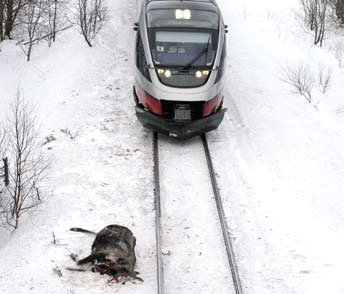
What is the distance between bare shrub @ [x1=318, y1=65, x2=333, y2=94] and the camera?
680 inches

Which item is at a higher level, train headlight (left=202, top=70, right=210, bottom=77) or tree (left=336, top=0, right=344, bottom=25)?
train headlight (left=202, top=70, right=210, bottom=77)

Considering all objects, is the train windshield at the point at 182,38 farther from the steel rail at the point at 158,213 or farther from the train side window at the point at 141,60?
the steel rail at the point at 158,213

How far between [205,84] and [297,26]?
10.5 metres

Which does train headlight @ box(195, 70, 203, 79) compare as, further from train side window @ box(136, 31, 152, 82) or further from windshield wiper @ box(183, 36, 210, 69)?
train side window @ box(136, 31, 152, 82)

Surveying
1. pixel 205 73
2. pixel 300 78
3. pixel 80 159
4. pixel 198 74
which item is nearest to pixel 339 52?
pixel 300 78

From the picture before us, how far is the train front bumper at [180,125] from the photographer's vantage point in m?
13.5

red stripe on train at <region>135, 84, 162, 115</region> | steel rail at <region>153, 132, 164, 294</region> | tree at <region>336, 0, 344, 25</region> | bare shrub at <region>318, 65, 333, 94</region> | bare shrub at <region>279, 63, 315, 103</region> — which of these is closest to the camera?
steel rail at <region>153, 132, 164, 294</region>

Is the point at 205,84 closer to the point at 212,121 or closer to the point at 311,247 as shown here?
the point at 212,121

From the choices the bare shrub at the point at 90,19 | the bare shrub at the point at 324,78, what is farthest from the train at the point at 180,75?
the bare shrub at the point at 90,19

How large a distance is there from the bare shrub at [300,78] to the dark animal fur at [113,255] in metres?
8.20

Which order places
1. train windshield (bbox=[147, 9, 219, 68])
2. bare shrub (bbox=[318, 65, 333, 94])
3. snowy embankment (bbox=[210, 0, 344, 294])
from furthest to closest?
1. bare shrub (bbox=[318, 65, 333, 94])
2. train windshield (bbox=[147, 9, 219, 68])
3. snowy embankment (bbox=[210, 0, 344, 294])

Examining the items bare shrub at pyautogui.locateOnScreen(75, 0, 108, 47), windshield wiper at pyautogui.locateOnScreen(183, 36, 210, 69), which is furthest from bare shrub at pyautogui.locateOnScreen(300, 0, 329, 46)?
windshield wiper at pyautogui.locateOnScreen(183, 36, 210, 69)

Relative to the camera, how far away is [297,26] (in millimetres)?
22703

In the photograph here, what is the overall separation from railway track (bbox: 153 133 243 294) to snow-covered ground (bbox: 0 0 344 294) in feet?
0.24
